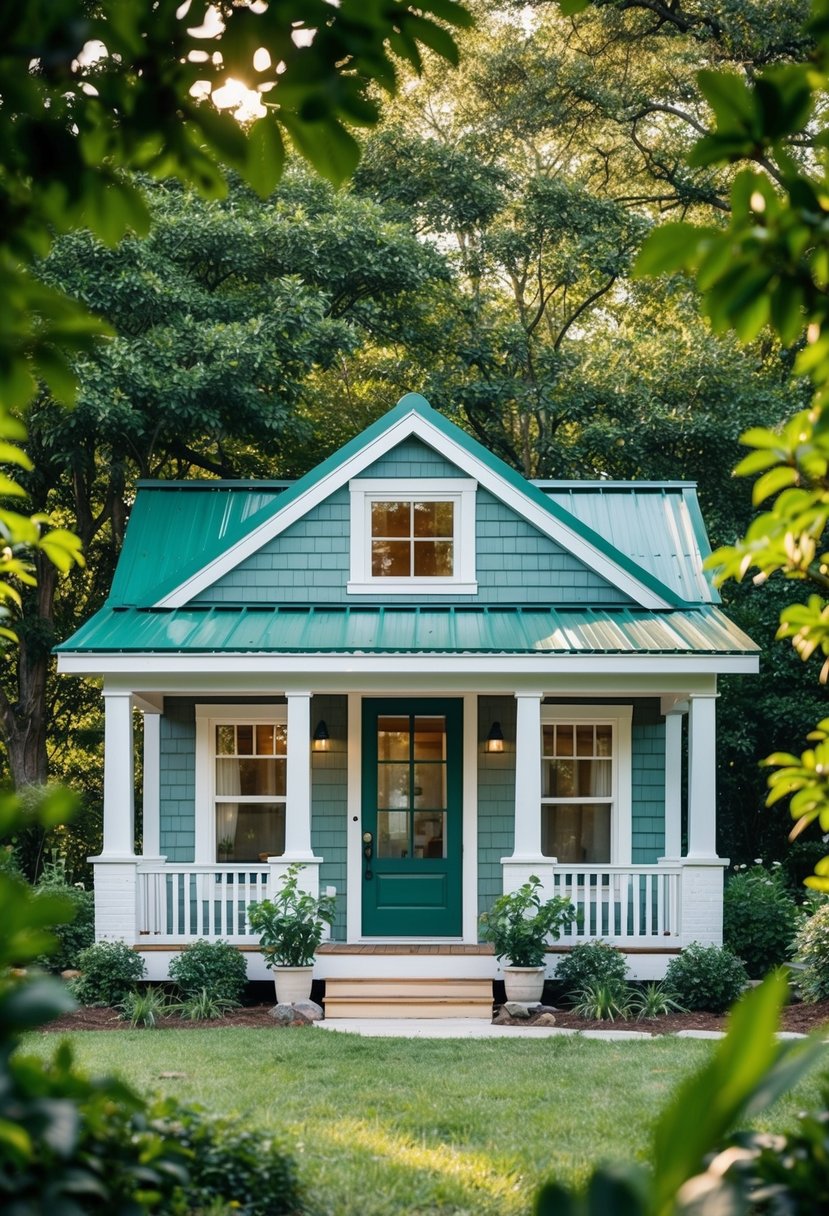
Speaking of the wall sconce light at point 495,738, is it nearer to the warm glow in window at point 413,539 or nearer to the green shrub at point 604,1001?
the warm glow in window at point 413,539

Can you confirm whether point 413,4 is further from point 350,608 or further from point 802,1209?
point 350,608

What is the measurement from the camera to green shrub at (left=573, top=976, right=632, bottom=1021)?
409 inches

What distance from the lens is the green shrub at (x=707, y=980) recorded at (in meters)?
10.7

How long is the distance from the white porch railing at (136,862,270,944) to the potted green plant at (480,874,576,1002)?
202cm

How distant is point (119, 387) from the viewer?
15422mm

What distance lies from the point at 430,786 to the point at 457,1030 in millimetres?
3060

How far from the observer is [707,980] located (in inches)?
423

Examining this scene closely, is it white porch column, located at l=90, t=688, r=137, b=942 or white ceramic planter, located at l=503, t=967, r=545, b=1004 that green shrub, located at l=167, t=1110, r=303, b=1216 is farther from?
white porch column, located at l=90, t=688, r=137, b=942

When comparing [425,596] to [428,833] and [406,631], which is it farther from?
[428,833]

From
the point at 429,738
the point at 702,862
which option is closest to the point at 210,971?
the point at 429,738

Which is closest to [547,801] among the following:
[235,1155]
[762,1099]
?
[235,1155]

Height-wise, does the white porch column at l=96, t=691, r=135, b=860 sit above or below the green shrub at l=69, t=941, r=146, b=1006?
above

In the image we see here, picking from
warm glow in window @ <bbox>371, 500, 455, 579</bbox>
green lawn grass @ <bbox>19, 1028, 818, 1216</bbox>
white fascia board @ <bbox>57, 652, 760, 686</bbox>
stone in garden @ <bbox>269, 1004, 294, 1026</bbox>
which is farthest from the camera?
warm glow in window @ <bbox>371, 500, 455, 579</bbox>

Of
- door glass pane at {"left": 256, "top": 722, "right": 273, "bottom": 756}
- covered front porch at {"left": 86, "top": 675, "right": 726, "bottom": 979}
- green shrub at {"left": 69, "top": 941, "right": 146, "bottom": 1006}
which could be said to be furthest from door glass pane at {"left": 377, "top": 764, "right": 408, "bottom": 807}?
green shrub at {"left": 69, "top": 941, "right": 146, "bottom": 1006}
